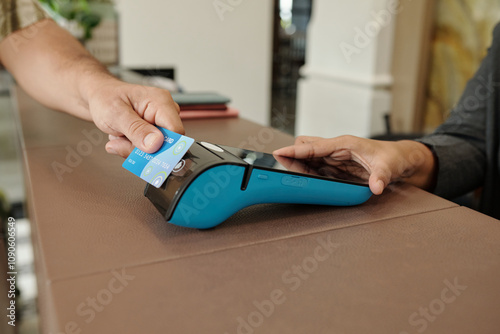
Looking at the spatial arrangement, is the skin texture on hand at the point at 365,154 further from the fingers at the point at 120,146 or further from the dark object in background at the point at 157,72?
the dark object in background at the point at 157,72

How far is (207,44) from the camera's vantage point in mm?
3588

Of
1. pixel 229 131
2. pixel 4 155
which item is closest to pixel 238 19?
pixel 4 155

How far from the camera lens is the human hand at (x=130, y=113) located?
24.4 inches

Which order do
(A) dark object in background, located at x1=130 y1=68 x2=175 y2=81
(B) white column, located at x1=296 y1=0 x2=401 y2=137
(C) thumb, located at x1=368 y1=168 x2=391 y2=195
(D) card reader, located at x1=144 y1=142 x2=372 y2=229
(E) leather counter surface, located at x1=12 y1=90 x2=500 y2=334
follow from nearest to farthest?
(E) leather counter surface, located at x1=12 y1=90 x2=500 y2=334 → (D) card reader, located at x1=144 y1=142 x2=372 y2=229 → (C) thumb, located at x1=368 y1=168 x2=391 y2=195 → (A) dark object in background, located at x1=130 y1=68 x2=175 y2=81 → (B) white column, located at x1=296 y1=0 x2=401 y2=137

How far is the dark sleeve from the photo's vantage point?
84cm

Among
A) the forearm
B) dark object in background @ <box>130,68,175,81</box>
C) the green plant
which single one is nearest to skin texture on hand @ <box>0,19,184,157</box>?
the forearm

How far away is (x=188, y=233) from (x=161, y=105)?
0.78ft

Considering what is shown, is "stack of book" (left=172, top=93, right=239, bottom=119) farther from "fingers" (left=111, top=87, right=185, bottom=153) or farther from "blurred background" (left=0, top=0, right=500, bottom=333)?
"blurred background" (left=0, top=0, right=500, bottom=333)

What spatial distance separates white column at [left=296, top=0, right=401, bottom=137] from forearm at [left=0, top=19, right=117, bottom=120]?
1.73m

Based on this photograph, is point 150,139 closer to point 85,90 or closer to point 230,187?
point 230,187

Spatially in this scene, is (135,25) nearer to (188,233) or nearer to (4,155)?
(4,155)

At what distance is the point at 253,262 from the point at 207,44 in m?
3.34

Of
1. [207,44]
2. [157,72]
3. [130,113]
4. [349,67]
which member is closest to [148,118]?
[130,113]

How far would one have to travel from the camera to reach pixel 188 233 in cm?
49
